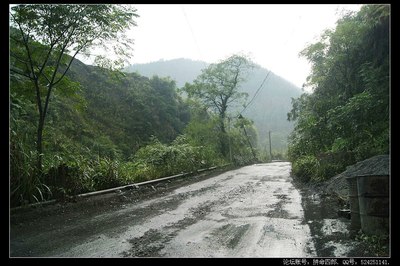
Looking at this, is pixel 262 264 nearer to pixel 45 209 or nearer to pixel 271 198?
pixel 45 209

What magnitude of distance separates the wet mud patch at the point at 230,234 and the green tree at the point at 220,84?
27.8 m

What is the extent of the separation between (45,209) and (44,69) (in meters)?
3.82

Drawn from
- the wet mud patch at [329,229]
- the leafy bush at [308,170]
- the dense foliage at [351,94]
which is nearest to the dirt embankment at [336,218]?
the wet mud patch at [329,229]

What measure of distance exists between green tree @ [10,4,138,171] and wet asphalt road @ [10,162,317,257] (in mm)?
2345

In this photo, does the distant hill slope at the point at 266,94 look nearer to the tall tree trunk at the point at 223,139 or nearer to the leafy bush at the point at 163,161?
the tall tree trunk at the point at 223,139

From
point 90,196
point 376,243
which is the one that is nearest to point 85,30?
point 90,196

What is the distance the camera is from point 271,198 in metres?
8.89

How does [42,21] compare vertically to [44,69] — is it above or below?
above

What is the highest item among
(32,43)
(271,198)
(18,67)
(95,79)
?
(95,79)

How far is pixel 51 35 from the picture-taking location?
307 inches

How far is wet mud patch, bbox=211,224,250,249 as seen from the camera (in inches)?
180

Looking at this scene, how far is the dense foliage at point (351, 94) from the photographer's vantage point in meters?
8.20

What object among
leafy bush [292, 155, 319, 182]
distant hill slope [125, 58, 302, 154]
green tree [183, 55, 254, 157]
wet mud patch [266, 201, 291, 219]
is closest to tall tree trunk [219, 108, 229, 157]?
green tree [183, 55, 254, 157]

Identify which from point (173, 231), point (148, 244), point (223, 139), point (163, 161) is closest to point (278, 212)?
point (173, 231)
